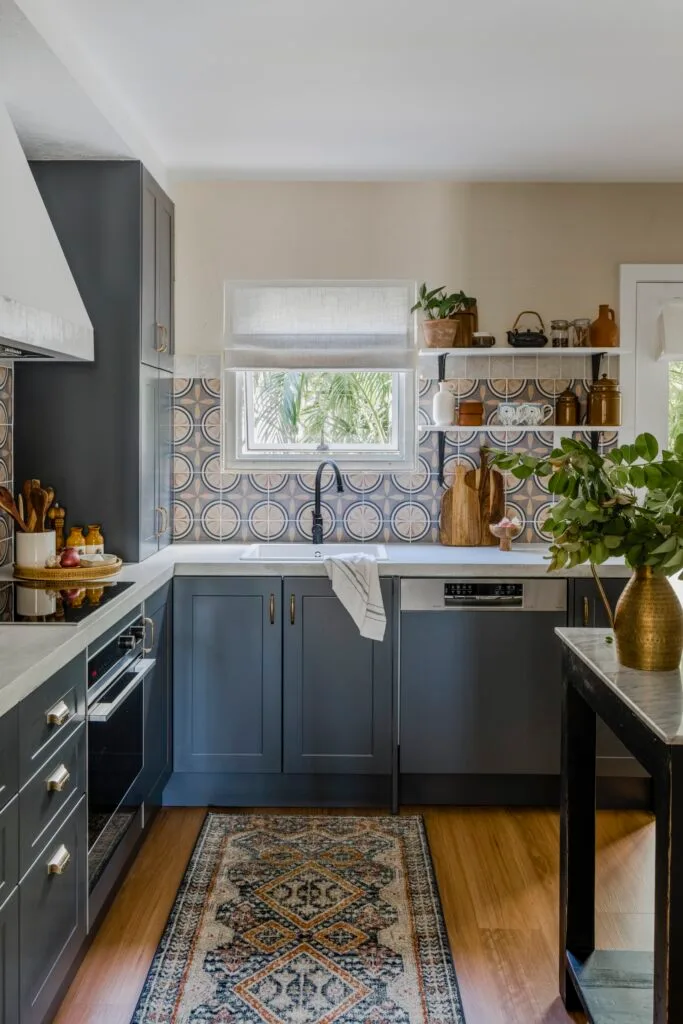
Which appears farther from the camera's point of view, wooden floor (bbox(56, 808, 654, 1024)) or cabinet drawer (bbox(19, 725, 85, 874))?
A: wooden floor (bbox(56, 808, 654, 1024))

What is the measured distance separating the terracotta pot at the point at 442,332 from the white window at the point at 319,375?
0.20m

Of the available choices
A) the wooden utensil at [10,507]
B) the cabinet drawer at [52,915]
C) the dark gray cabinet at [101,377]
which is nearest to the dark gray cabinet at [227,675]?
the dark gray cabinet at [101,377]

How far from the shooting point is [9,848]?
1.67m

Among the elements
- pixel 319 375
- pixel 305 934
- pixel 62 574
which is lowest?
pixel 305 934

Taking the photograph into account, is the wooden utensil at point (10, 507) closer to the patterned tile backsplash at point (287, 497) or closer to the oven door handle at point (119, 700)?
the oven door handle at point (119, 700)

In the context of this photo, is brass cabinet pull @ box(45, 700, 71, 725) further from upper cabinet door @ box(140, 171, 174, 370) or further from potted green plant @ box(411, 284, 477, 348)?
potted green plant @ box(411, 284, 477, 348)

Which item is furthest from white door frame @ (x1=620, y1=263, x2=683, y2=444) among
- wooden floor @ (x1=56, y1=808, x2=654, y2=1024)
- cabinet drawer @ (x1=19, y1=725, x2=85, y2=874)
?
cabinet drawer @ (x1=19, y1=725, x2=85, y2=874)

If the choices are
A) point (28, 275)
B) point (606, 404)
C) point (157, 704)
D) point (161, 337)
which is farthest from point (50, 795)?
point (606, 404)

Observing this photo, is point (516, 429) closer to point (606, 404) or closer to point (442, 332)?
point (606, 404)

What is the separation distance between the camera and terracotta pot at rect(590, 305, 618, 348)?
12.0 feet

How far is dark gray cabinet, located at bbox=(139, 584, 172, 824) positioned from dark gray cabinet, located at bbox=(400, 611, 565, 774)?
0.88m

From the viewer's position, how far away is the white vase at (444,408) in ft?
12.1

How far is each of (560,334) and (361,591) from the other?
4.83 ft

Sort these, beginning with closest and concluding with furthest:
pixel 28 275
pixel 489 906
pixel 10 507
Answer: pixel 28 275 → pixel 489 906 → pixel 10 507
